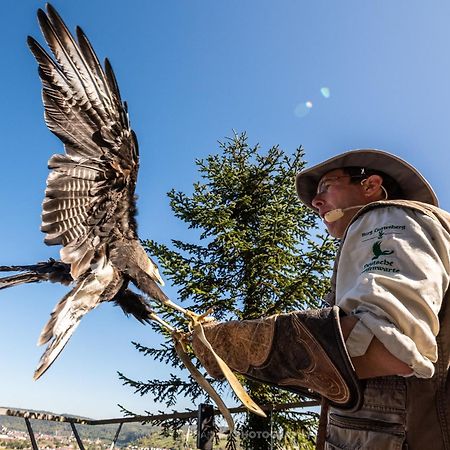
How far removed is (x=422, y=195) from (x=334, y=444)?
45.5 inches

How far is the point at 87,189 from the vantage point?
437cm

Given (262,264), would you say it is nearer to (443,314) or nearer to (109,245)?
(109,245)

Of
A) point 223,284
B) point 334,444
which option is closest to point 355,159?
point 334,444

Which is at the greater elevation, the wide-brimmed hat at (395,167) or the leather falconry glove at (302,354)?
the wide-brimmed hat at (395,167)

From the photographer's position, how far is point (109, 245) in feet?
14.8

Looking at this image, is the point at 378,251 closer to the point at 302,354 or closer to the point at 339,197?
the point at 302,354

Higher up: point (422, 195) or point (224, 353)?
point (422, 195)

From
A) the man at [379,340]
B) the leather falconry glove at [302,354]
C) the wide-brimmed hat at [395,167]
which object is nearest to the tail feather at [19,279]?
the man at [379,340]

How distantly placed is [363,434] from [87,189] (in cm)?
382

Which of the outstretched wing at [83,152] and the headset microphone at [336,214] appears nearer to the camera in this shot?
the headset microphone at [336,214]

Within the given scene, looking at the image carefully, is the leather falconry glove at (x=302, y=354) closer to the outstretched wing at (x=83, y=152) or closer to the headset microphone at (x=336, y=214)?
the headset microphone at (x=336, y=214)

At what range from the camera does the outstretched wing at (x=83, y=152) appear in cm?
416

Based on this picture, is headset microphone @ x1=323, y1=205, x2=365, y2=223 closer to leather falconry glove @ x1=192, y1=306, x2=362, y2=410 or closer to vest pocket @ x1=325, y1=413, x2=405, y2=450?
leather falconry glove @ x1=192, y1=306, x2=362, y2=410

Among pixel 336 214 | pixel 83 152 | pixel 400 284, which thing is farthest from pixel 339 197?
pixel 83 152
